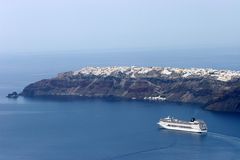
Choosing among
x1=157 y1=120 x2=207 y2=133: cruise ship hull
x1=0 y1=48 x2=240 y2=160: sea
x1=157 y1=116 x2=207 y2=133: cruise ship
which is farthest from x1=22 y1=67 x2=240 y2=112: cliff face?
x1=157 y1=120 x2=207 y2=133: cruise ship hull

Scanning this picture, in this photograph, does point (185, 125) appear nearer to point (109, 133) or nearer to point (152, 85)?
point (109, 133)

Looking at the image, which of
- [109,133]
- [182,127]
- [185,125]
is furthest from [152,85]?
[109,133]

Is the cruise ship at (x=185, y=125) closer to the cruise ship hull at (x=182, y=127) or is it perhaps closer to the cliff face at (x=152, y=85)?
the cruise ship hull at (x=182, y=127)

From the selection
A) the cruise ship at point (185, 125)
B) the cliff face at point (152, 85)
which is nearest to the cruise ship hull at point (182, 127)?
the cruise ship at point (185, 125)

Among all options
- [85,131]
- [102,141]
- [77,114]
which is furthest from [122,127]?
[77,114]

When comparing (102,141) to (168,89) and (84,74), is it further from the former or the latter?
(84,74)
